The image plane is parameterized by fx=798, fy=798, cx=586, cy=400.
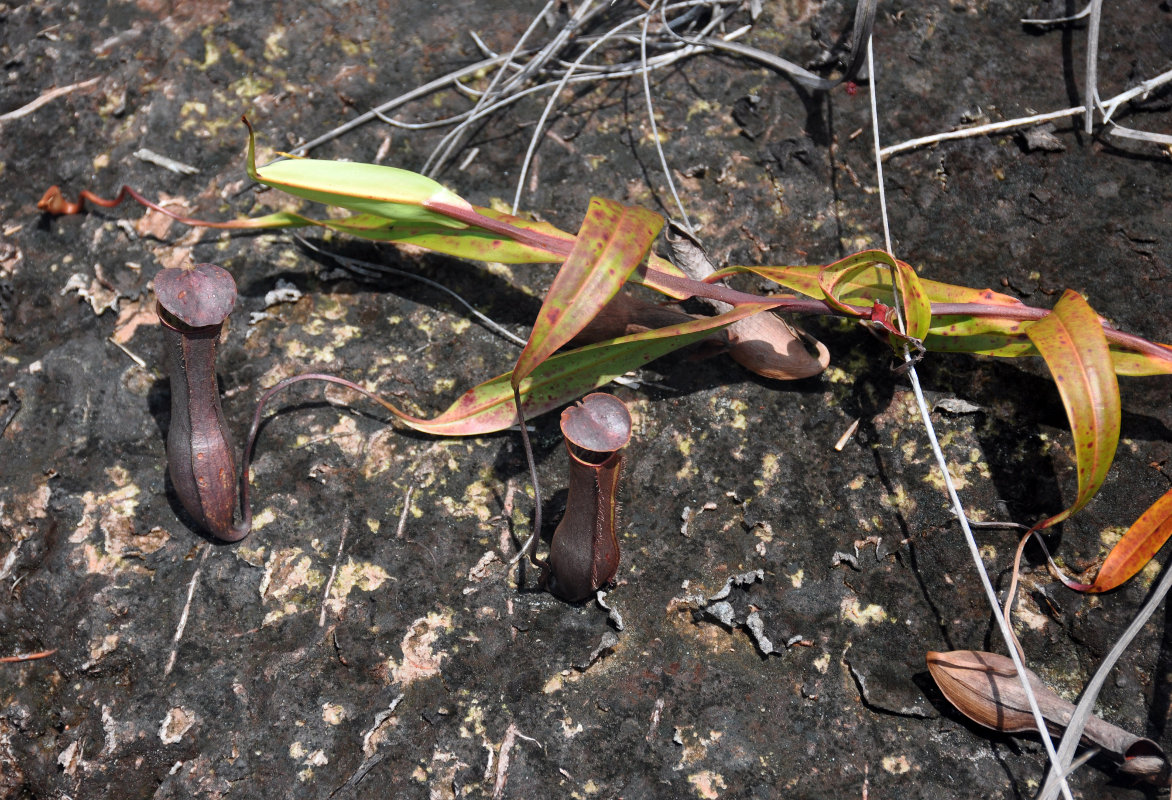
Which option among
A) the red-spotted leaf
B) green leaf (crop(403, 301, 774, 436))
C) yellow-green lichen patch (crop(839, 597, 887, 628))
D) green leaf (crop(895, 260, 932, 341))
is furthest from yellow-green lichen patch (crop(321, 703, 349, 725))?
green leaf (crop(895, 260, 932, 341))

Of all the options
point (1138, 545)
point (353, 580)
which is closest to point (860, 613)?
point (1138, 545)

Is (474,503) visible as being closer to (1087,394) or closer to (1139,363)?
(1087,394)

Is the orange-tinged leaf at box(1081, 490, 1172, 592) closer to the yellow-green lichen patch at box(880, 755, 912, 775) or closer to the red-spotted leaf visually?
the yellow-green lichen patch at box(880, 755, 912, 775)

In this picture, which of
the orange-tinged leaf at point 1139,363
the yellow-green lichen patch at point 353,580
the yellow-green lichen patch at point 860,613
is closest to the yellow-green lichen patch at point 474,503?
the yellow-green lichen patch at point 353,580

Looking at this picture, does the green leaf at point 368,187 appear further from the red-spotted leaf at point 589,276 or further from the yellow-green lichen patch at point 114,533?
the yellow-green lichen patch at point 114,533

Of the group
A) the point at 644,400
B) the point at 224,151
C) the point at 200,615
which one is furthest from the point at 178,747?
the point at 224,151

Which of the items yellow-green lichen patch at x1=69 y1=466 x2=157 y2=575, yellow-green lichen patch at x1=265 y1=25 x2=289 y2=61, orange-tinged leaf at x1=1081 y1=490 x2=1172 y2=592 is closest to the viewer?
orange-tinged leaf at x1=1081 y1=490 x2=1172 y2=592
